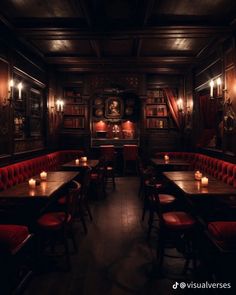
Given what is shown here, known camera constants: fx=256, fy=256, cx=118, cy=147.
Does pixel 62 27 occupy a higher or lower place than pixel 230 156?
higher

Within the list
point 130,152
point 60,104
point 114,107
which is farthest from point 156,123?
point 60,104

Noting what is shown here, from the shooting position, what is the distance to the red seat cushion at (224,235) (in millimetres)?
2326

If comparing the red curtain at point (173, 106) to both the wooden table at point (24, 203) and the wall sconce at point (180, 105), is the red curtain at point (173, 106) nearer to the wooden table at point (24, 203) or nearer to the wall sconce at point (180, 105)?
the wall sconce at point (180, 105)

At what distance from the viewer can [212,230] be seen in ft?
8.30

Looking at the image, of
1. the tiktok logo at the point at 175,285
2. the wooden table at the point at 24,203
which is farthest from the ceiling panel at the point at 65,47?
the tiktok logo at the point at 175,285

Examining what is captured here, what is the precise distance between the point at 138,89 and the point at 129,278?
6.32 m

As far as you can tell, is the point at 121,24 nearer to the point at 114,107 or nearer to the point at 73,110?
the point at 73,110

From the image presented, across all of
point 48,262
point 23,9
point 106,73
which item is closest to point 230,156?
point 48,262

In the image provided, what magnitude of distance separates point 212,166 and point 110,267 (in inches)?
126

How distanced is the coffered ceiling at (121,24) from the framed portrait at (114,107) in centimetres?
279

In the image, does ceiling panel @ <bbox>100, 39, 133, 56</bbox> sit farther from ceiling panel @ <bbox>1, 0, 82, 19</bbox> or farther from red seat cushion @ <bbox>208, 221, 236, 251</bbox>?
red seat cushion @ <bbox>208, 221, 236, 251</bbox>

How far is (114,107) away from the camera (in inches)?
362

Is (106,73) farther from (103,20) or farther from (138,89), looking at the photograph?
(103,20)

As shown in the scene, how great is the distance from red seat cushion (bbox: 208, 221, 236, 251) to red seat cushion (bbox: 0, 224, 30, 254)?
184 centimetres
